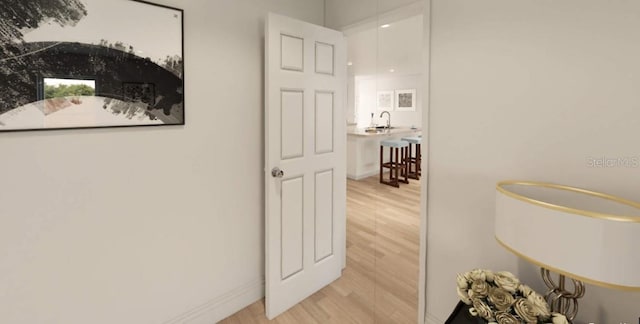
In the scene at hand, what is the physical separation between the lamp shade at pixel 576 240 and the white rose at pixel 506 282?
0.79 feet

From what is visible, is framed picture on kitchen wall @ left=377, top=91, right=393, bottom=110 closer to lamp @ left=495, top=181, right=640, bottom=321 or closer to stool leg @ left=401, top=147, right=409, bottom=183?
stool leg @ left=401, top=147, right=409, bottom=183

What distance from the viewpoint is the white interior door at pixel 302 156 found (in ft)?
6.32

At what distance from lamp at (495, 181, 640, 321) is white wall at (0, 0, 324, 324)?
5.04 ft

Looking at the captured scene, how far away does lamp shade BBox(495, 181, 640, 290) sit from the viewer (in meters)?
0.84

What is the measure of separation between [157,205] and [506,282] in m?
1.75

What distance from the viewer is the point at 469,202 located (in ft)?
5.38

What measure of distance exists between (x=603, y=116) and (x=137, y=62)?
2.10m

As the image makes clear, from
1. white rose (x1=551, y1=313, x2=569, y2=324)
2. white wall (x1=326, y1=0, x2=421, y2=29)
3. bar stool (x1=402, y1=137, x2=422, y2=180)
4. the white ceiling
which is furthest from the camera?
bar stool (x1=402, y1=137, x2=422, y2=180)

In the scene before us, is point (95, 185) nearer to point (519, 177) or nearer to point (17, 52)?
point (17, 52)

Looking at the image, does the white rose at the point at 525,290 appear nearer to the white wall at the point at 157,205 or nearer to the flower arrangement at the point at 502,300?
the flower arrangement at the point at 502,300

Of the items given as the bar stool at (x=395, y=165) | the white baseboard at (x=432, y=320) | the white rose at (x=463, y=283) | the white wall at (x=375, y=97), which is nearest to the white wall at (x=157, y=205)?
the white baseboard at (x=432, y=320)

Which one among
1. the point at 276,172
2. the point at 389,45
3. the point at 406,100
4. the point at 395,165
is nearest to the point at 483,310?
the point at 276,172

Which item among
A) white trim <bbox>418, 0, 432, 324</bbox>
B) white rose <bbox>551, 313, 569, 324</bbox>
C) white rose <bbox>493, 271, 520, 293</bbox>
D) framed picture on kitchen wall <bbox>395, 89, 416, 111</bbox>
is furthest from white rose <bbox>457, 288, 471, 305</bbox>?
framed picture on kitchen wall <bbox>395, 89, 416, 111</bbox>

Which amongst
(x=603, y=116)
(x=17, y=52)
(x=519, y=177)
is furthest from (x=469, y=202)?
(x=17, y=52)
